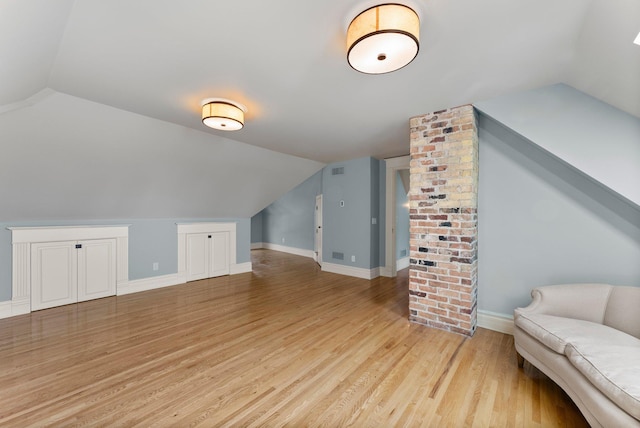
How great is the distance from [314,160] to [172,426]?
4.58 metres

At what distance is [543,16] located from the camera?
155 cm

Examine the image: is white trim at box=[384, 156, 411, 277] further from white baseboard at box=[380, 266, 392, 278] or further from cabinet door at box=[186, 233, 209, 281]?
cabinet door at box=[186, 233, 209, 281]

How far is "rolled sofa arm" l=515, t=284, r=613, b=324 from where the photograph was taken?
6.70 ft

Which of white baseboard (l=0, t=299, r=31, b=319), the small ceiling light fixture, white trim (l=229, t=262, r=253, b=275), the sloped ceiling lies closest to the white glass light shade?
the small ceiling light fixture

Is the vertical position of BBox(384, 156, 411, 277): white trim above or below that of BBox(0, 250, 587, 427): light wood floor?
above

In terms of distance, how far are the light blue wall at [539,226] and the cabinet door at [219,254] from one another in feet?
15.1

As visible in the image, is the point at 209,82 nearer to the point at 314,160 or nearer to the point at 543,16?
the point at 543,16

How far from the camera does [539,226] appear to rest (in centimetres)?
266

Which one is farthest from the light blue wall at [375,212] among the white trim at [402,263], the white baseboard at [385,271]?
the white trim at [402,263]

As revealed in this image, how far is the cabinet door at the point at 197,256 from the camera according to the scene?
16.3ft

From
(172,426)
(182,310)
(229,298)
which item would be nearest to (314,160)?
(229,298)

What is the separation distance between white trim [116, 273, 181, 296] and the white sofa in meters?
5.12

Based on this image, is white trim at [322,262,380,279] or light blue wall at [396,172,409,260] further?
light blue wall at [396,172,409,260]

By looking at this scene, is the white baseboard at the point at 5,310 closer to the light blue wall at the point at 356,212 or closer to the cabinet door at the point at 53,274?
the cabinet door at the point at 53,274
